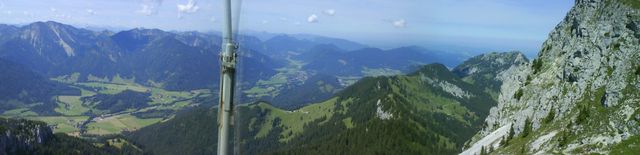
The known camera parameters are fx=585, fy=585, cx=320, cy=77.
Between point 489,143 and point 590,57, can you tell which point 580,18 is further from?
point 489,143

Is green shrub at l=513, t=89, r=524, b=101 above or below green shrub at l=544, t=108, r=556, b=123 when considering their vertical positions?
above

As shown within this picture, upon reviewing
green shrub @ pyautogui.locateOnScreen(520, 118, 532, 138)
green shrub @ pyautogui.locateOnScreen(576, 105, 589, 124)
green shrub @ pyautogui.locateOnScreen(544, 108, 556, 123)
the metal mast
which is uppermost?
the metal mast

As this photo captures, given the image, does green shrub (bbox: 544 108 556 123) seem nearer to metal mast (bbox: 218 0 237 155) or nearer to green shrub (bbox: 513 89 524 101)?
green shrub (bbox: 513 89 524 101)

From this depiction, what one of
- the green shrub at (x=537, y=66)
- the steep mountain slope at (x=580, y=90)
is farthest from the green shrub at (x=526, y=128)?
the green shrub at (x=537, y=66)

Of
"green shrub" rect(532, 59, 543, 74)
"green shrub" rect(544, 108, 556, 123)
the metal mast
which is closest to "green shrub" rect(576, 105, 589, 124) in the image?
"green shrub" rect(544, 108, 556, 123)

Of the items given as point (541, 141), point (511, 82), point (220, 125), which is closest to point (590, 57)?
point (541, 141)

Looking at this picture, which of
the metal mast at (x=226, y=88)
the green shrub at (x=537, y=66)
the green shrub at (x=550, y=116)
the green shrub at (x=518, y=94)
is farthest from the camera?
the green shrub at (x=537, y=66)

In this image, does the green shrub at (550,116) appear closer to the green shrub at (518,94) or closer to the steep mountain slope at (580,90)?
the steep mountain slope at (580,90)

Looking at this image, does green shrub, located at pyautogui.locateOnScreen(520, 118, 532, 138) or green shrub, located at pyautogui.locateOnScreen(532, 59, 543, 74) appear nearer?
green shrub, located at pyautogui.locateOnScreen(520, 118, 532, 138)
